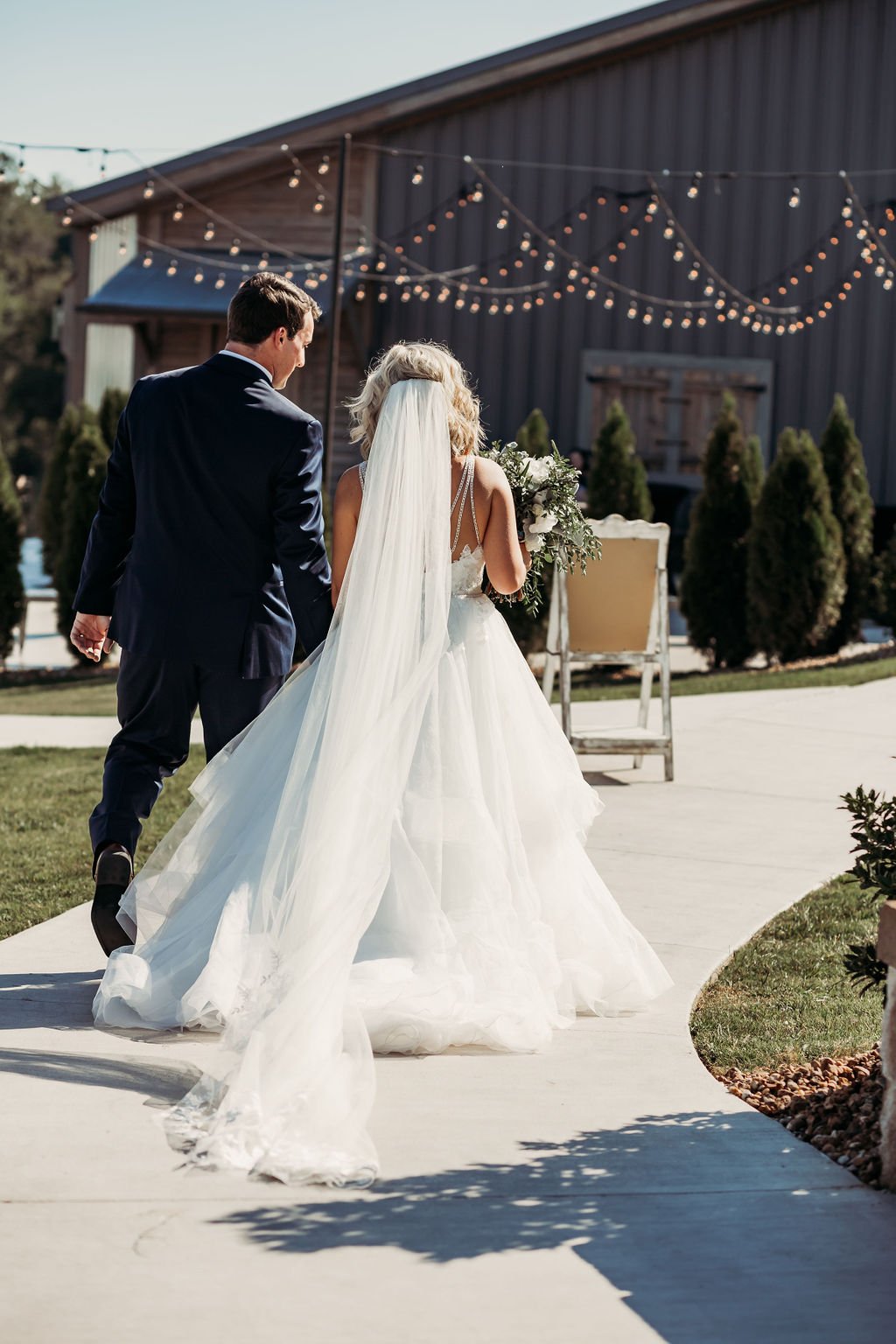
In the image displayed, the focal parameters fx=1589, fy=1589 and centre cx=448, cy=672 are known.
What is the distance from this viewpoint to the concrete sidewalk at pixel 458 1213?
105 inches

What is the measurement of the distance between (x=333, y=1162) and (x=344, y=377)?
18.7m

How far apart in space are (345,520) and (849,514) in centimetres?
1178

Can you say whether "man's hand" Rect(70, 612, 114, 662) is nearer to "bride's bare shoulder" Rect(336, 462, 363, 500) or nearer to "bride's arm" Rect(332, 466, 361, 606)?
"bride's arm" Rect(332, 466, 361, 606)

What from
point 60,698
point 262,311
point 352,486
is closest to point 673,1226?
point 352,486

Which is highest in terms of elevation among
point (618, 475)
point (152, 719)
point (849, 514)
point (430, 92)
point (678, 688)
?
point (430, 92)

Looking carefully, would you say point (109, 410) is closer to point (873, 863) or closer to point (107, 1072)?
point (107, 1072)

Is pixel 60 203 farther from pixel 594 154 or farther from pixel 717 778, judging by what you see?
pixel 717 778

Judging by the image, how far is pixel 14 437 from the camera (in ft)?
172

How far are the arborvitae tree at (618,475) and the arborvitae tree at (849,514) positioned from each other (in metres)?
1.83

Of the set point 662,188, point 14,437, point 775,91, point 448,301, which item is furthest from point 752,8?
point 14,437

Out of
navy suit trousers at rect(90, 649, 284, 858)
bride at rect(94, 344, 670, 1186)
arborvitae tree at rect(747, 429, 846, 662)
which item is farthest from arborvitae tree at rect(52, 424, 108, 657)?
bride at rect(94, 344, 670, 1186)

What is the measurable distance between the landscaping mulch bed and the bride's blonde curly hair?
6.42 feet

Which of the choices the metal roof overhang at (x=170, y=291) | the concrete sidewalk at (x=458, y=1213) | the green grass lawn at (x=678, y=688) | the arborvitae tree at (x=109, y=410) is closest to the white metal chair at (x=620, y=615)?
the green grass lawn at (x=678, y=688)

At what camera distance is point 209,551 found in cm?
470
